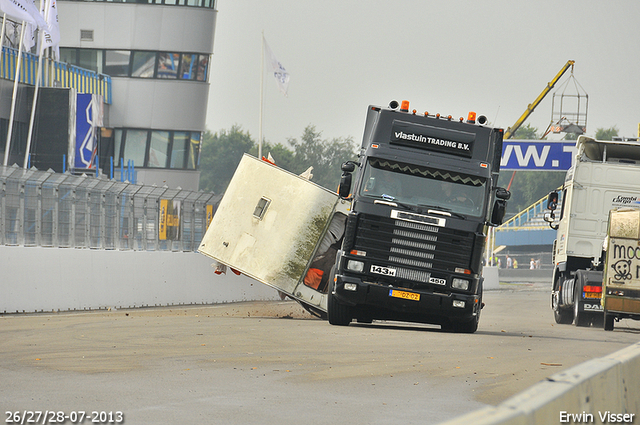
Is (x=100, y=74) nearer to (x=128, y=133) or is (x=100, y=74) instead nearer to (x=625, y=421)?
(x=128, y=133)

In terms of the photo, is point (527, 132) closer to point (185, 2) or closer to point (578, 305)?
point (185, 2)

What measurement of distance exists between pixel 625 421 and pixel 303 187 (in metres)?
14.4

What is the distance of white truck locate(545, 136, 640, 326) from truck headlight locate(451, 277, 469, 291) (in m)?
6.53

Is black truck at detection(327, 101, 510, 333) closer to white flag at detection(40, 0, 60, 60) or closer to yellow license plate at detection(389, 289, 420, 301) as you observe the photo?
yellow license plate at detection(389, 289, 420, 301)

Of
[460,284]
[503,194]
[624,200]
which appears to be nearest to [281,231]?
[460,284]

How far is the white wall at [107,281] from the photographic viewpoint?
786 inches

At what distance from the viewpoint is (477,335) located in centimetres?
1736

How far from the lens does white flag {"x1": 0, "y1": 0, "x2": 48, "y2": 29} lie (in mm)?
33188

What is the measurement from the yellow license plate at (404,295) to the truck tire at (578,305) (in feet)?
23.2

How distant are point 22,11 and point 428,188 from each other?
73.9 feet

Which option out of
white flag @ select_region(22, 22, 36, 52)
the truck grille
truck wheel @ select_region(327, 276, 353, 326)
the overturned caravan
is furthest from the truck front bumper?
white flag @ select_region(22, 22, 36, 52)

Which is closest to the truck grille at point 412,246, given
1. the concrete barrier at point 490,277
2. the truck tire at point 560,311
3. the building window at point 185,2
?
the truck tire at point 560,311

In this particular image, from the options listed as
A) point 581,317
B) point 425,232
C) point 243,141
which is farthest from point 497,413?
point 243,141

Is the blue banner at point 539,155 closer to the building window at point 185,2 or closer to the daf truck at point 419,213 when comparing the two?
the building window at point 185,2
